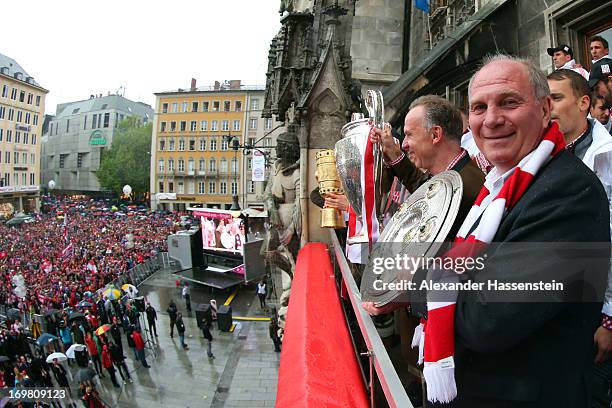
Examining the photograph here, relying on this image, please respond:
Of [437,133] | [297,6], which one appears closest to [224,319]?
[297,6]

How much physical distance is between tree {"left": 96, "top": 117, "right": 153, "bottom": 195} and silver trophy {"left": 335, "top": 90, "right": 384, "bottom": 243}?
78.6 m

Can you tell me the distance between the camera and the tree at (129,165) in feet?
245

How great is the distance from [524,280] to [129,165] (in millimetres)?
81118

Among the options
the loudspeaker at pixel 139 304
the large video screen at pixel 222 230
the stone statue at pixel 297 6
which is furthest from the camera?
the large video screen at pixel 222 230

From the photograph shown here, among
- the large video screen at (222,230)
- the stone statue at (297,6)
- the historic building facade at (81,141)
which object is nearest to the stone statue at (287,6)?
the stone statue at (297,6)

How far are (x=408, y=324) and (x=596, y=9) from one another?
5.36 m

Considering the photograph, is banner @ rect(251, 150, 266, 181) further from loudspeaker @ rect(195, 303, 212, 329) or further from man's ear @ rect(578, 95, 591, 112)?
man's ear @ rect(578, 95, 591, 112)

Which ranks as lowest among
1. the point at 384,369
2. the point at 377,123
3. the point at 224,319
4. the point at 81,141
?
the point at 224,319

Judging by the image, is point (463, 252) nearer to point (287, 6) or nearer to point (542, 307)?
point (542, 307)

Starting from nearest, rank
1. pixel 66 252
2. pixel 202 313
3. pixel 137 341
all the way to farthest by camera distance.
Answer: pixel 137 341, pixel 202 313, pixel 66 252

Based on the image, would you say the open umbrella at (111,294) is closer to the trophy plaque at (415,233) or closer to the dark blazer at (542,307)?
the trophy plaque at (415,233)

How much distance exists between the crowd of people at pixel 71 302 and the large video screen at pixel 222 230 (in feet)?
20.1

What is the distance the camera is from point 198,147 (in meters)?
66.9

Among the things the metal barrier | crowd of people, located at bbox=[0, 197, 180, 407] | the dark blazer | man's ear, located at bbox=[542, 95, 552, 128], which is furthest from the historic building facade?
the dark blazer
